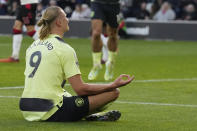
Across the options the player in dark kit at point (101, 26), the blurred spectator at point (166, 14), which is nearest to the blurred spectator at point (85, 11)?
the blurred spectator at point (166, 14)

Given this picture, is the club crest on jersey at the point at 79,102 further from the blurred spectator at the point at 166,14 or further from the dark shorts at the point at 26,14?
the blurred spectator at the point at 166,14

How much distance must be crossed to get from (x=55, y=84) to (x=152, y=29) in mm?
20126

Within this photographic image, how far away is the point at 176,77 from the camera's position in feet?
46.1

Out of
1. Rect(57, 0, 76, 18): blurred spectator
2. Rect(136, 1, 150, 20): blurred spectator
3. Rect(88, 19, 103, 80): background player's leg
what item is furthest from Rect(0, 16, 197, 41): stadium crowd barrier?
Rect(88, 19, 103, 80): background player's leg

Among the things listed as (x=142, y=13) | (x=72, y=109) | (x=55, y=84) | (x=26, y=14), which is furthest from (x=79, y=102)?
(x=142, y=13)

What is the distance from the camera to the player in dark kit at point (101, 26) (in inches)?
532

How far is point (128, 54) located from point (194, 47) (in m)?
3.86

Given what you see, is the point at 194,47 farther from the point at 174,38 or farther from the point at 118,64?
the point at 118,64

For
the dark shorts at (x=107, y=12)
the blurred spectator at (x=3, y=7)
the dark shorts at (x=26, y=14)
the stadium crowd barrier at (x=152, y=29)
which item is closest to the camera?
the dark shorts at (x=107, y=12)

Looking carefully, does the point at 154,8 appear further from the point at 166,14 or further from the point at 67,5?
the point at 67,5

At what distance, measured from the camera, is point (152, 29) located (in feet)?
90.2

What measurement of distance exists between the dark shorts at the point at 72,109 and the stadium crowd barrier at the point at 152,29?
19.5 meters

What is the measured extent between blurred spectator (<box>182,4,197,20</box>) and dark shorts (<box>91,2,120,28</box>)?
14.3 metres

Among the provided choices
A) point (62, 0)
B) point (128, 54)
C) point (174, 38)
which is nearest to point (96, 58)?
point (128, 54)
